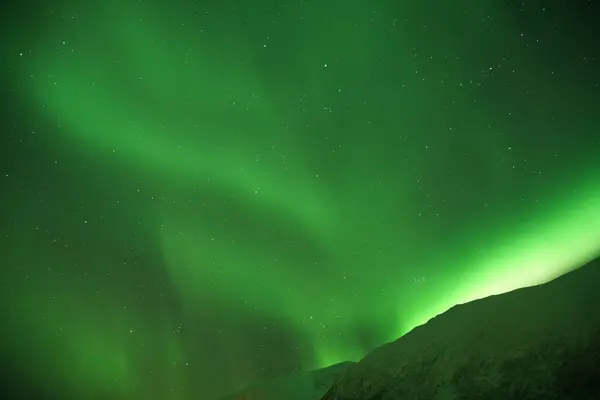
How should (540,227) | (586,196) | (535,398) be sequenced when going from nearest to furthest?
(535,398), (586,196), (540,227)

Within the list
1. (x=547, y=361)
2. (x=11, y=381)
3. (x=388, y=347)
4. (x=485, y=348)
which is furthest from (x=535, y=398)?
(x=11, y=381)

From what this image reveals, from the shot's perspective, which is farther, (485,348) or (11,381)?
(11,381)

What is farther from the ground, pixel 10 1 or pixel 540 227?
Answer: pixel 10 1

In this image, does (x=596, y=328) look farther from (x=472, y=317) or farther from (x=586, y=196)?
(x=586, y=196)

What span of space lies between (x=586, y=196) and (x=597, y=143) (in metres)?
0.87

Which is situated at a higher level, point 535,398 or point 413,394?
point 413,394

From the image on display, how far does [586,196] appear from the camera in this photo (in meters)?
6.33

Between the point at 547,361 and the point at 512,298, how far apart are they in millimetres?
1091

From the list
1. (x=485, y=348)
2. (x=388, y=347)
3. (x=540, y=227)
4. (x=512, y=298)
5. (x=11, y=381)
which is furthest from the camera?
(x=11, y=381)

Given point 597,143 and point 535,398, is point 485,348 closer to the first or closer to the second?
point 535,398

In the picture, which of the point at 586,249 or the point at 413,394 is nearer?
the point at 413,394

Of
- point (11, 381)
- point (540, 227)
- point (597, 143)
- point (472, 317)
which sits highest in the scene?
point (11, 381)

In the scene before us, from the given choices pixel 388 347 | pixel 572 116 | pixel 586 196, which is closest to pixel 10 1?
pixel 388 347

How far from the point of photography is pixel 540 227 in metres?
6.75
